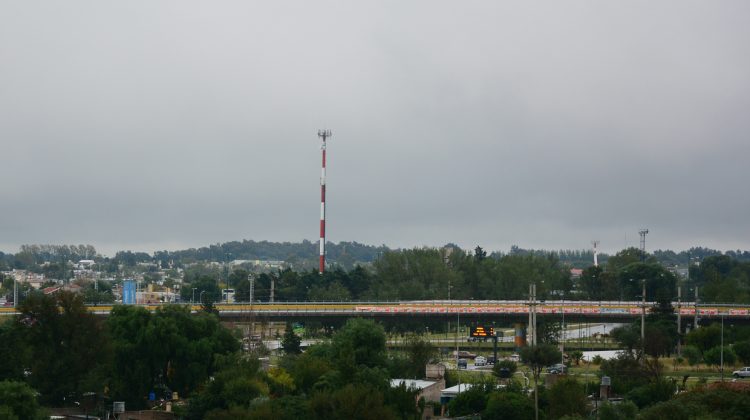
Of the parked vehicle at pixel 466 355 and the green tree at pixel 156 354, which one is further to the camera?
the parked vehicle at pixel 466 355

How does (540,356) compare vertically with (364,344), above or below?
below

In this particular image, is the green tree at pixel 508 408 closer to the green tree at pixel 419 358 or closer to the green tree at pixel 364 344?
the green tree at pixel 364 344

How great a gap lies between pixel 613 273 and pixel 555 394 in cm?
12007

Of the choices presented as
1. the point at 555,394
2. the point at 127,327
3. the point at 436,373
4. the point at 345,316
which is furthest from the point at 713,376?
the point at 345,316

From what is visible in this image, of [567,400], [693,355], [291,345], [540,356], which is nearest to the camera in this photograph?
[567,400]

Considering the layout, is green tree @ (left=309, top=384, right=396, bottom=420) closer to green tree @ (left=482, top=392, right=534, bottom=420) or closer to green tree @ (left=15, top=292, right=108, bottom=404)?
green tree @ (left=482, top=392, right=534, bottom=420)

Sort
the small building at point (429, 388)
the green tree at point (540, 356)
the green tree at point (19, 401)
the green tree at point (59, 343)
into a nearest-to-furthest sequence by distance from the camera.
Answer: the green tree at point (19, 401), the green tree at point (59, 343), the small building at point (429, 388), the green tree at point (540, 356)

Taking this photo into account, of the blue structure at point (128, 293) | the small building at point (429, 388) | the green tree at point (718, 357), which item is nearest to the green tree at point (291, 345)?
the small building at point (429, 388)

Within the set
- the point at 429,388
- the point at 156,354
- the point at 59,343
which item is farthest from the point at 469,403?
the point at 59,343

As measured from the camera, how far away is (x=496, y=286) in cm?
16300

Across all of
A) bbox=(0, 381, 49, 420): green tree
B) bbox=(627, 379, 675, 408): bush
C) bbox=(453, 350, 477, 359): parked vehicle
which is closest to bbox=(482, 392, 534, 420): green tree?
bbox=(627, 379, 675, 408): bush

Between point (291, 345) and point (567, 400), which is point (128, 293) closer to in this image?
point (291, 345)

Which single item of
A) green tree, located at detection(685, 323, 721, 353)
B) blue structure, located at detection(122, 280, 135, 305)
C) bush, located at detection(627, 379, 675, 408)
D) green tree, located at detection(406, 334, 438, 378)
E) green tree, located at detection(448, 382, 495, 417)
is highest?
blue structure, located at detection(122, 280, 135, 305)

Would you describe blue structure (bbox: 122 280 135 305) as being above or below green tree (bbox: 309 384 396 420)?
above
